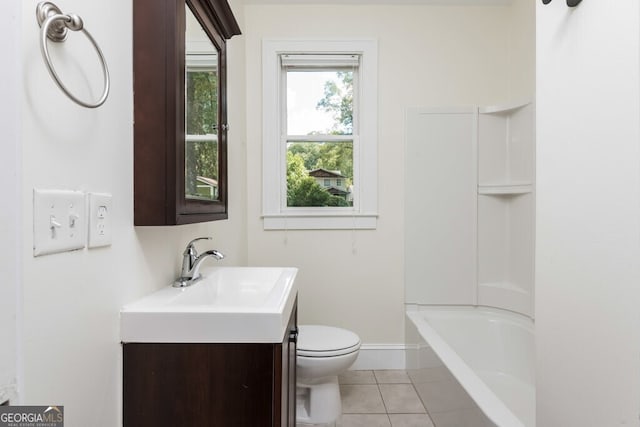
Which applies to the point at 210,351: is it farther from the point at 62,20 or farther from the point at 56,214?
the point at 62,20

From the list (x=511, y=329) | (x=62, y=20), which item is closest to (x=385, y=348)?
(x=511, y=329)

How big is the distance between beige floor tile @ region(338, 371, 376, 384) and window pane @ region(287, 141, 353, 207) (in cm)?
114

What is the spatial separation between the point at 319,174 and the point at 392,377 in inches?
56.6

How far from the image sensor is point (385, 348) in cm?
258

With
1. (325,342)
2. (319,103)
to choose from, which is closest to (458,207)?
(319,103)

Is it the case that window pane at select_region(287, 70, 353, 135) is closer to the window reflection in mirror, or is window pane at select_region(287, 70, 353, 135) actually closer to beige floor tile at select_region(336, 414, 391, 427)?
the window reflection in mirror

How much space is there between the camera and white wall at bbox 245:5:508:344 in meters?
2.53

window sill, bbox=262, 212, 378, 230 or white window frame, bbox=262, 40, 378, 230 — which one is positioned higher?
white window frame, bbox=262, 40, 378, 230

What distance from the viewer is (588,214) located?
2.69 feet

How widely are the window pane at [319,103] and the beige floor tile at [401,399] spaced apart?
168cm

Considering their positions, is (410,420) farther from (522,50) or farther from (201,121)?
(522,50)

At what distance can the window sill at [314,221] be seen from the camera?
8.32ft

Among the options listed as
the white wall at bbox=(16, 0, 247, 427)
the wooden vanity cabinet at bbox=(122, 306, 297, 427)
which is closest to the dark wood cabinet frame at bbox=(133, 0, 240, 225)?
the white wall at bbox=(16, 0, 247, 427)

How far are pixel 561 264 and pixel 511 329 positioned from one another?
172cm
